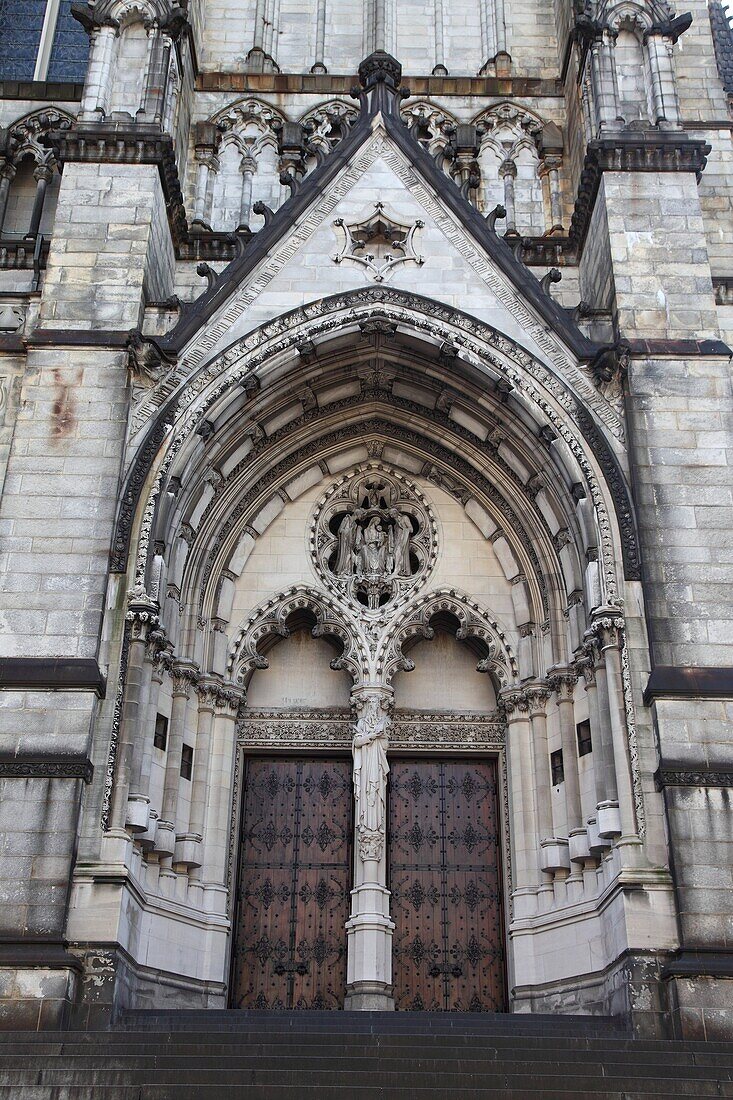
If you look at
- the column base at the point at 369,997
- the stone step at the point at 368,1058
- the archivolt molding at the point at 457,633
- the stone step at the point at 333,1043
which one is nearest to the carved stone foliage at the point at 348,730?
the archivolt molding at the point at 457,633

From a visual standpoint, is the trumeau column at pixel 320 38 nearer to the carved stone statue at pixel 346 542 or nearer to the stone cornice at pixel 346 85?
the stone cornice at pixel 346 85

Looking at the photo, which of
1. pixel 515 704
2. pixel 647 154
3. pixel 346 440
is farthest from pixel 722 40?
pixel 515 704

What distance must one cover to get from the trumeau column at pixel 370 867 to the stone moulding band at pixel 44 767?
3.45 meters

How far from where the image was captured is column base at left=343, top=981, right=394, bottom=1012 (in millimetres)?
12500

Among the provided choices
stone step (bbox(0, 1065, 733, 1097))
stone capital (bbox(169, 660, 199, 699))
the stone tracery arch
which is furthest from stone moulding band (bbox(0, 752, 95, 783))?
the stone tracery arch

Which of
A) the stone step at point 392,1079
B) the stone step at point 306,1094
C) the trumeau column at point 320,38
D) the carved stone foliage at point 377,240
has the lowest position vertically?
the stone step at point 306,1094

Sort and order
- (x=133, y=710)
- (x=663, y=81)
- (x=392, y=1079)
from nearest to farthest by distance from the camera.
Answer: (x=392, y=1079), (x=133, y=710), (x=663, y=81)

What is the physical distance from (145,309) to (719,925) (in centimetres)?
896

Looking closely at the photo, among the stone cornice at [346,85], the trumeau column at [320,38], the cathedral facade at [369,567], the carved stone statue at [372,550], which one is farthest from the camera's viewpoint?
the trumeau column at [320,38]

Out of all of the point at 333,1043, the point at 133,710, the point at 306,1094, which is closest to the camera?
the point at 306,1094

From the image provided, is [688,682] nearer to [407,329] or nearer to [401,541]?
[401,541]

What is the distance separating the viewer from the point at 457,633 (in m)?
14.6

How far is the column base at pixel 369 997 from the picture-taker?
12500mm

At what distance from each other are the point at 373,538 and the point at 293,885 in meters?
4.29
